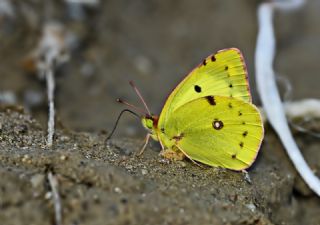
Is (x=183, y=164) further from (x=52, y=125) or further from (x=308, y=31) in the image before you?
(x=308, y=31)

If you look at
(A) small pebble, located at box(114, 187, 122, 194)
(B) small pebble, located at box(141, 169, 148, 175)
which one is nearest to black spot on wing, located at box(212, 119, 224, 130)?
(B) small pebble, located at box(141, 169, 148, 175)

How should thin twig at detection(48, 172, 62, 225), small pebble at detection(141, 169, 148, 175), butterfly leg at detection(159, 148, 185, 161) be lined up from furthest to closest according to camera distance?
1. butterfly leg at detection(159, 148, 185, 161)
2. small pebble at detection(141, 169, 148, 175)
3. thin twig at detection(48, 172, 62, 225)

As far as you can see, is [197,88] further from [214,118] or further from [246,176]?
[246,176]

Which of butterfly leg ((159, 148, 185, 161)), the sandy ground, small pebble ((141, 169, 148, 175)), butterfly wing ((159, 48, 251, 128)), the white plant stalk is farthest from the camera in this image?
the white plant stalk

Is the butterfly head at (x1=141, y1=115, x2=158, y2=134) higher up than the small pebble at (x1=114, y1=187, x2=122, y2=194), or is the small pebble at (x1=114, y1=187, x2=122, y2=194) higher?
the butterfly head at (x1=141, y1=115, x2=158, y2=134)

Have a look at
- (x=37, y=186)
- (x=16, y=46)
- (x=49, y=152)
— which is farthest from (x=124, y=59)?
(x=37, y=186)

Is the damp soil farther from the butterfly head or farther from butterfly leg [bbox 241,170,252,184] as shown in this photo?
the butterfly head

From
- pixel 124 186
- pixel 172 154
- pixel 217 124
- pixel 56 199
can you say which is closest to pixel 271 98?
pixel 217 124
